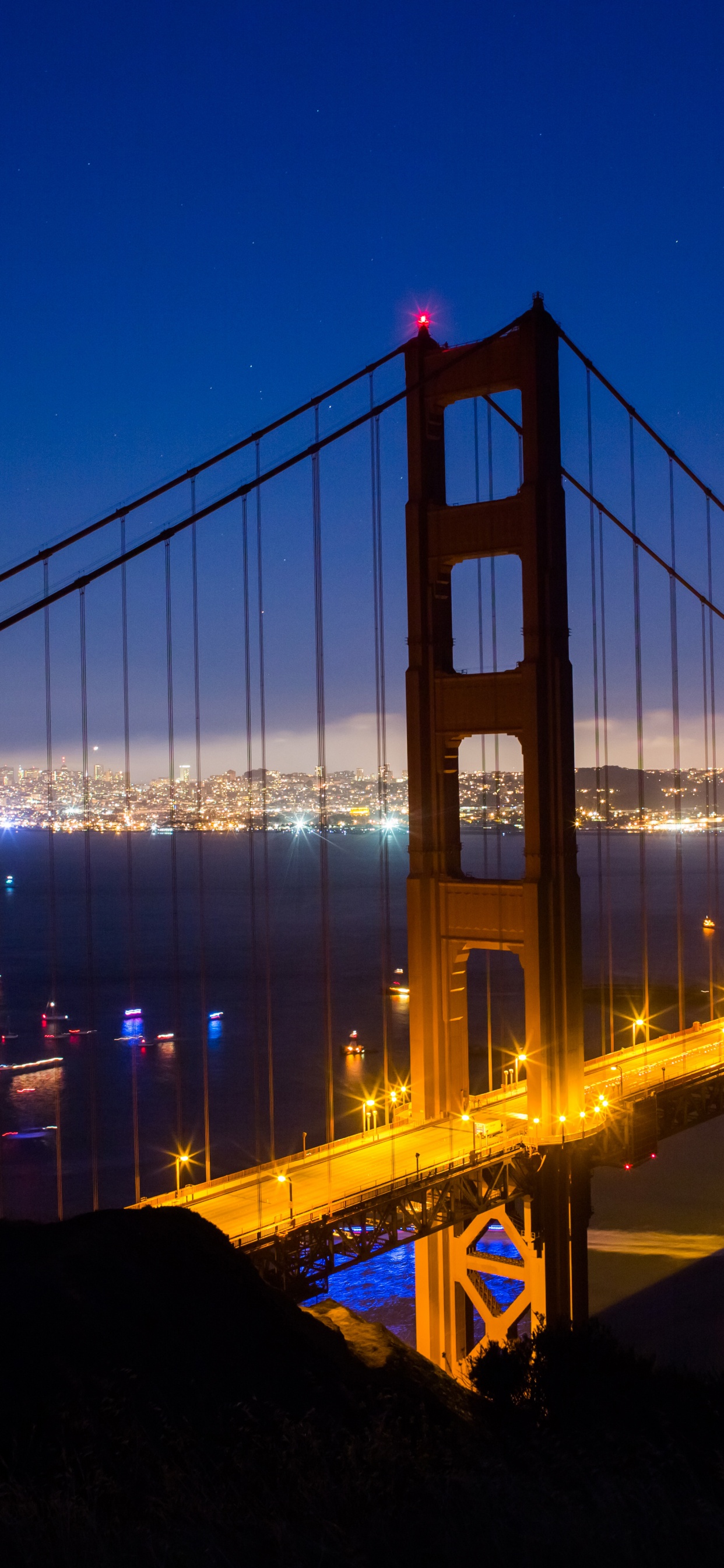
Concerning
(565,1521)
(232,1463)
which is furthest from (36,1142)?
(565,1521)

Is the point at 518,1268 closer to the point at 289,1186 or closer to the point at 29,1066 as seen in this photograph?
the point at 289,1186

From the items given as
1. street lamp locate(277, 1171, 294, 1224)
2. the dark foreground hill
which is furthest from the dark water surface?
the dark foreground hill

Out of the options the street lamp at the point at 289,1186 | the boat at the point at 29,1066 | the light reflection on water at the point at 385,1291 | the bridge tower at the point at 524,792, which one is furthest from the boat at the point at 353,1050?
the street lamp at the point at 289,1186

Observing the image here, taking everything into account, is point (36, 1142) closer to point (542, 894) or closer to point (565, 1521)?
point (542, 894)

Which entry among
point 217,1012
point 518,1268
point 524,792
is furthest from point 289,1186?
point 217,1012

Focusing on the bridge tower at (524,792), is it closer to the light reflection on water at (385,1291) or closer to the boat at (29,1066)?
the light reflection on water at (385,1291)

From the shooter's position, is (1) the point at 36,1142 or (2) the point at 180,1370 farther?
(1) the point at 36,1142
